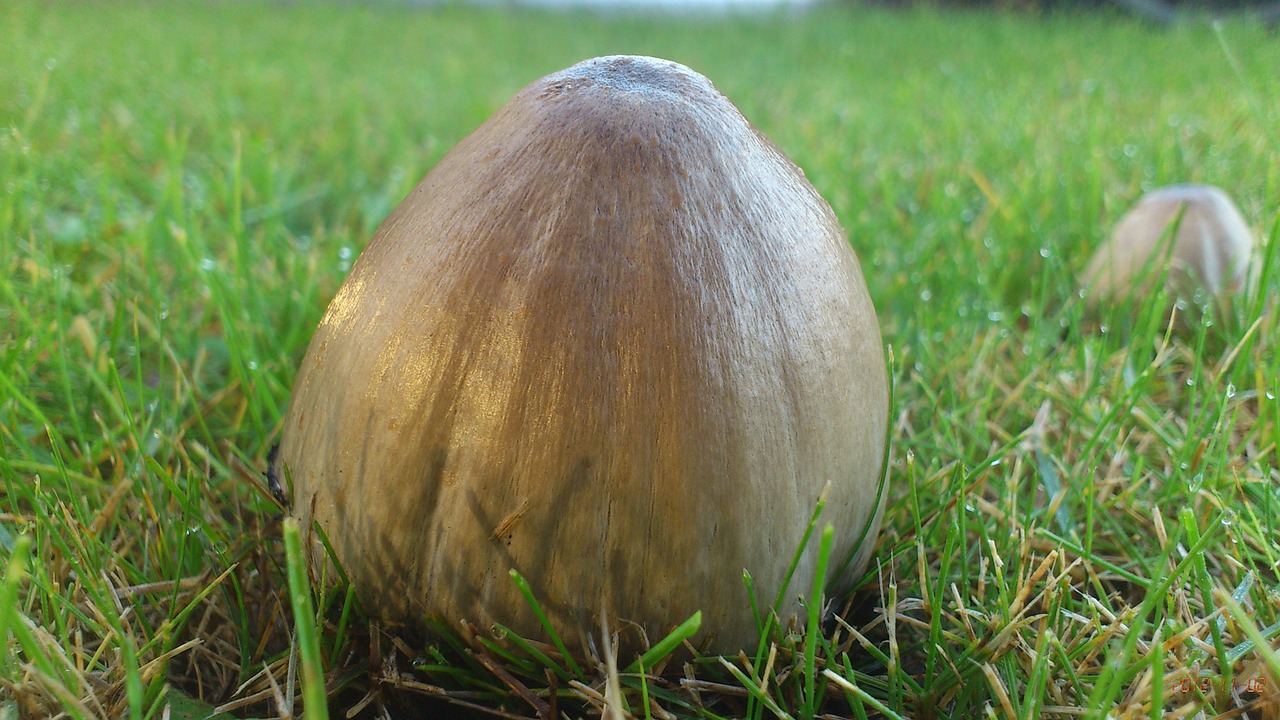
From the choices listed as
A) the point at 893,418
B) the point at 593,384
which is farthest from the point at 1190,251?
the point at 593,384

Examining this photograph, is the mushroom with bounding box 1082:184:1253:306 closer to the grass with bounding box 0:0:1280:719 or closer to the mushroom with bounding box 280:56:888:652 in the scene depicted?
the grass with bounding box 0:0:1280:719

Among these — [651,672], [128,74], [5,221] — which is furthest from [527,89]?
[128,74]

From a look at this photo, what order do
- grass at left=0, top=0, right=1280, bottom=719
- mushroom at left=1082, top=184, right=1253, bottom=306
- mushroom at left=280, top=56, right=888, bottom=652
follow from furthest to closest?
mushroom at left=1082, top=184, right=1253, bottom=306, grass at left=0, top=0, right=1280, bottom=719, mushroom at left=280, top=56, right=888, bottom=652

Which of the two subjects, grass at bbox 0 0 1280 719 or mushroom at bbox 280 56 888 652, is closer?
mushroom at bbox 280 56 888 652

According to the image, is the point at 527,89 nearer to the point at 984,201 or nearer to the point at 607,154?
the point at 607,154

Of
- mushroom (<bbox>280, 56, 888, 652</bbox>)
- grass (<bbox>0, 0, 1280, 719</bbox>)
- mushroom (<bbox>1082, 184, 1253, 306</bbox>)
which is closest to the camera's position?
mushroom (<bbox>280, 56, 888, 652</bbox>)

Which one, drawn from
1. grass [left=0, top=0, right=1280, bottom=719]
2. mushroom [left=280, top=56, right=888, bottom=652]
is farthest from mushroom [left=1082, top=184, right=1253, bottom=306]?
mushroom [left=280, top=56, right=888, bottom=652]

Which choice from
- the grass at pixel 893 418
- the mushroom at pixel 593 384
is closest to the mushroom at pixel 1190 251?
the grass at pixel 893 418
